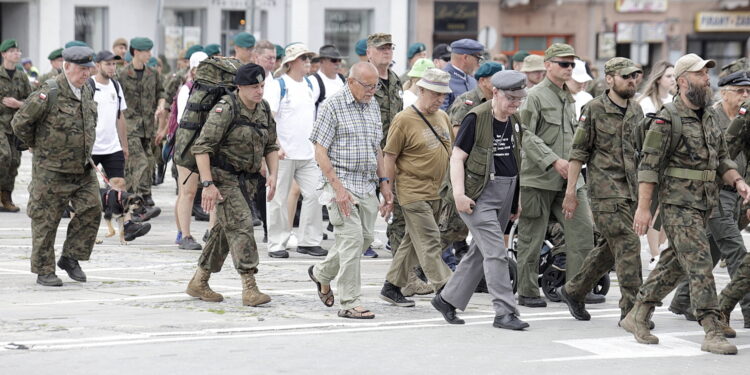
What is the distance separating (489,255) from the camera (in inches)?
378

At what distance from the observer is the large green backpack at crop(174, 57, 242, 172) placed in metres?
10.4

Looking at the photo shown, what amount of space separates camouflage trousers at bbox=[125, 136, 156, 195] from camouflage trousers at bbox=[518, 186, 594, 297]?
7.47 meters

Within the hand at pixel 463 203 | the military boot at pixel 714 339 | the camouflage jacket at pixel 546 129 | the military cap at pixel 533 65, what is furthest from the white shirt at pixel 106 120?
the military boot at pixel 714 339

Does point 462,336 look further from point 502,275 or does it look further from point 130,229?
point 130,229

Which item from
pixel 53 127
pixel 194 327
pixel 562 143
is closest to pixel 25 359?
pixel 194 327

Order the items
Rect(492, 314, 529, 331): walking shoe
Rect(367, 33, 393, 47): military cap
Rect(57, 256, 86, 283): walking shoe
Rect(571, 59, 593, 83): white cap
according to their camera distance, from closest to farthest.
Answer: Rect(492, 314, 529, 331): walking shoe < Rect(57, 256, 86, 283): walking shoe < Rect(571, 59, 593, 83): white cap < Rect(367, 33, 393, 47): military cap

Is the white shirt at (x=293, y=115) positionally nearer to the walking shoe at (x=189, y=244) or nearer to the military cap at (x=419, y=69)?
the military cap at (x=419, y=69)

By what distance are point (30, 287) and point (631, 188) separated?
4.81 meters

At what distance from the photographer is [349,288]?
994 cm

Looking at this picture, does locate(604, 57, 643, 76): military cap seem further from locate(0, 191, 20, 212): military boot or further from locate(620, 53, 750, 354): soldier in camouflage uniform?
locate(0, 191, 20, 212): military boot

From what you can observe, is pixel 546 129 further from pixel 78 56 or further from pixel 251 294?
pixel 78 56

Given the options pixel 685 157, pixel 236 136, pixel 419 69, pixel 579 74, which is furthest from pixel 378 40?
pixel 685 157

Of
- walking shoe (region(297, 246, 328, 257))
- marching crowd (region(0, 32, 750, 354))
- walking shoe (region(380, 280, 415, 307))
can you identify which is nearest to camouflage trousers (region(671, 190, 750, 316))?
marching crowd (region(0, 32, 750, 354))

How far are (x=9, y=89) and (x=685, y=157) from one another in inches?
405
